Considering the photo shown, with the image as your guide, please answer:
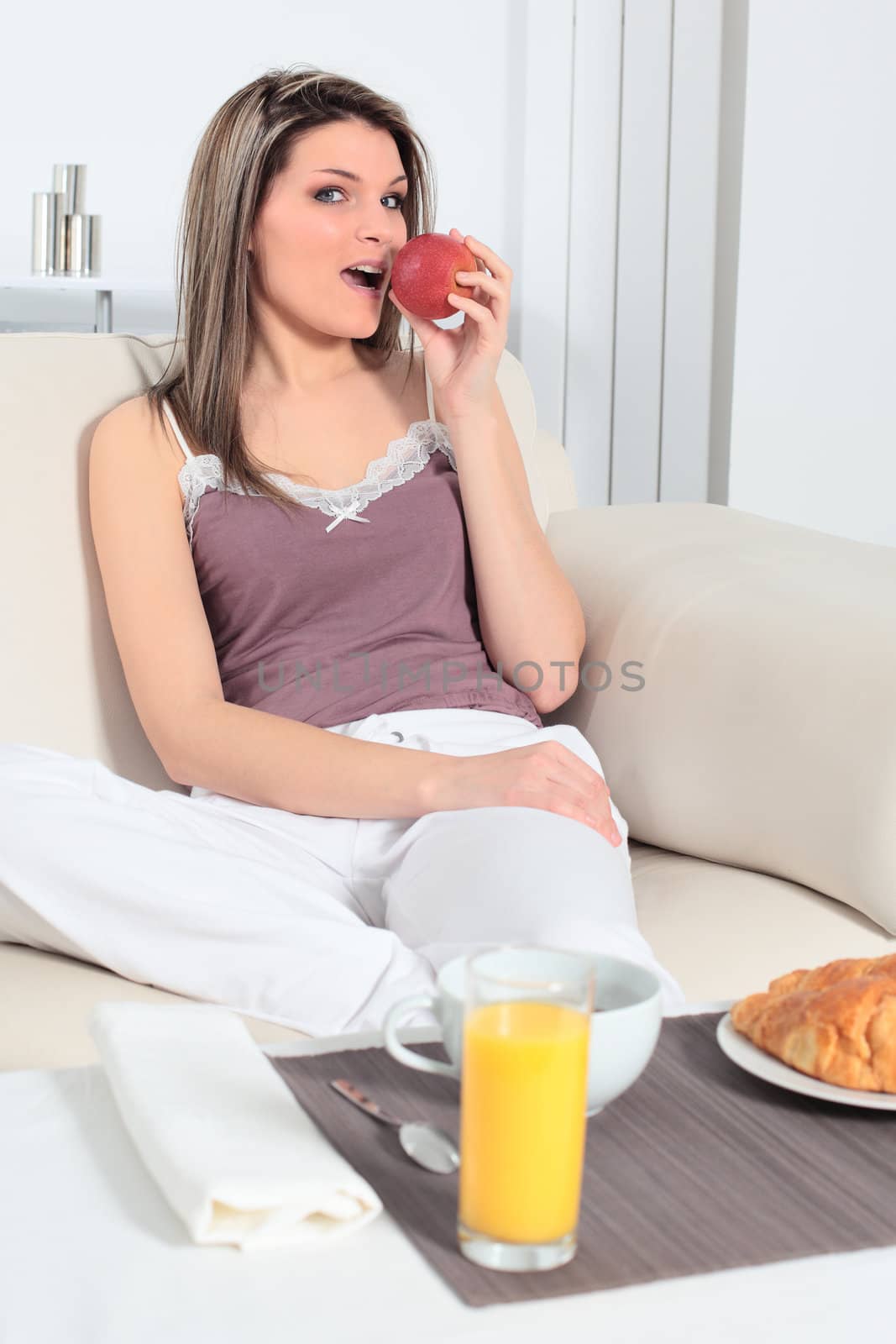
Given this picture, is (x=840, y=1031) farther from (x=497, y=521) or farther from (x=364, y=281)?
(x=364, y=281)

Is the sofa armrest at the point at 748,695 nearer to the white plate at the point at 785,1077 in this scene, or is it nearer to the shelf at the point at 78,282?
the white plate at the point at 785,1077

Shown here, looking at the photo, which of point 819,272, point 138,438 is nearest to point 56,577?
point 138,438

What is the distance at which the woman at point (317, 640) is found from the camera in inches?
44.4

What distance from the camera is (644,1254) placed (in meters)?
0.58

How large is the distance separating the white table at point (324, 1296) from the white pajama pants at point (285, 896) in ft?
1.30

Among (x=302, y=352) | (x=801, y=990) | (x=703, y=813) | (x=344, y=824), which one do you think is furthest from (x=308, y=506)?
(x=801, y=990)

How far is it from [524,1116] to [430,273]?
1.11m

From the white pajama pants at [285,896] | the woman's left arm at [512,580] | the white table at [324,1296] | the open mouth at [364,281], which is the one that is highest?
the open mouth at [364,281]

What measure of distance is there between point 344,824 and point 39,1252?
74cm

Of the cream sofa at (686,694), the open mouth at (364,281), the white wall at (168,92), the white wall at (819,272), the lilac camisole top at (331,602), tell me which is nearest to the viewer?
the cream sofa at (686,694)

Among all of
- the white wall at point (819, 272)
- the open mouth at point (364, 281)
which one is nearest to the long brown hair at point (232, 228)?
the open mouth at point (364, 281)

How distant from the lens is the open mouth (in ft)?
5.20

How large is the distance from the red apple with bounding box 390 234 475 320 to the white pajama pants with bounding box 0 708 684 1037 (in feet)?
1.82

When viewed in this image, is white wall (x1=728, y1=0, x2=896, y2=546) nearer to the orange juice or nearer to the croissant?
the croissant
